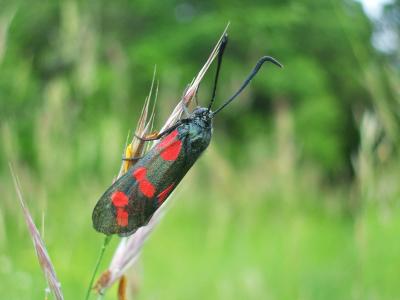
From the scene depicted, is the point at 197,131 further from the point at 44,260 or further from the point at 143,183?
the point at 44,260

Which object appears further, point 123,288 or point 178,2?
point 178,2

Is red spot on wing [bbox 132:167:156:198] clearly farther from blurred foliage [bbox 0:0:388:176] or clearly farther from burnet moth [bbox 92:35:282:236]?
blurred foliage [bbox 0:0:388:176]

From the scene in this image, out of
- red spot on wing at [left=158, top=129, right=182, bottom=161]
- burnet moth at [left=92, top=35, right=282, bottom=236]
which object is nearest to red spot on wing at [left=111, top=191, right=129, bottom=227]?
burnet moth at [left=92, top=35, right=282, bottom=236]

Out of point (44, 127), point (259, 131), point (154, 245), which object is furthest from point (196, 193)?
point (44, 127)

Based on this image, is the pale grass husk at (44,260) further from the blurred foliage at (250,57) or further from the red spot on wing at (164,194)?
the blurred foliage at (250,57)

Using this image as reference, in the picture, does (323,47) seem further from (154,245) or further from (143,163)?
(143,163)

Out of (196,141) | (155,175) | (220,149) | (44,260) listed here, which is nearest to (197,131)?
(196,141)

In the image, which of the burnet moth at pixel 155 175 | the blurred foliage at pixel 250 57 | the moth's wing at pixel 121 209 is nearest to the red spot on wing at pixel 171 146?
the burnet moth at pixel 155 175
